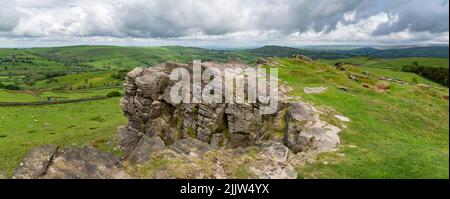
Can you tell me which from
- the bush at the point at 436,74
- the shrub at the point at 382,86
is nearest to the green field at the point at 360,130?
the shrub at the point at 382,86

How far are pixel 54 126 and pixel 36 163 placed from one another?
2680 inches

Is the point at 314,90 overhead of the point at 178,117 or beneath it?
overhead

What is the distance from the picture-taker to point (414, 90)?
183 feet

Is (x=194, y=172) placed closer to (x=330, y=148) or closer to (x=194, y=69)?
(x=330, y=148)

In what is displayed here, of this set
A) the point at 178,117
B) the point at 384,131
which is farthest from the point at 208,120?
the point at 384,131

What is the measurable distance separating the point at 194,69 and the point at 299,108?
1922 centimetres

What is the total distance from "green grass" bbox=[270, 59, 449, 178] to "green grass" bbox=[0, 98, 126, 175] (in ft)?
130

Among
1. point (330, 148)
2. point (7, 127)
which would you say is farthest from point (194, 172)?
point (7, 127)

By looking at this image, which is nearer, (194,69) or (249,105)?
(249,105)

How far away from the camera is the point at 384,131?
122 ft

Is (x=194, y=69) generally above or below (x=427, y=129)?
A: above

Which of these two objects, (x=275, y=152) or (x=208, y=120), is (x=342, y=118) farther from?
(x=208, y=120)

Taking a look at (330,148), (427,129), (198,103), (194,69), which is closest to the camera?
(330,148)

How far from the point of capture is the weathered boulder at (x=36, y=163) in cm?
2491
